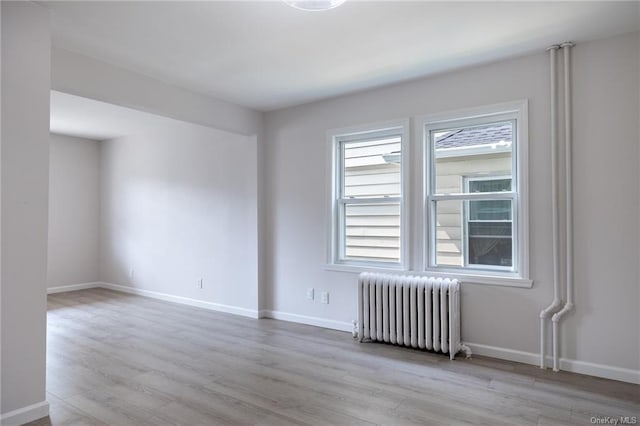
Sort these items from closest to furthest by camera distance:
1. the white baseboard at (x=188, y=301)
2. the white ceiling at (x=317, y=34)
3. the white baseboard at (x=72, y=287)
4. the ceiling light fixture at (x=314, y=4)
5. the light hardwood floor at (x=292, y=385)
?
1. the ceiling light fixture at (x=314, y=4)
2. the light hardwood floor at (x=292, y=385)
3. the white ceiling at (x=317, y=34)
4. the white baseboard at (x=188, y=301)
5. the white baseboard at (x=72, y=287)

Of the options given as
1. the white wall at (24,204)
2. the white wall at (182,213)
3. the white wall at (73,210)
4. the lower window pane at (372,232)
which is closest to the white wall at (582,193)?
the lower window pane at (372,232)

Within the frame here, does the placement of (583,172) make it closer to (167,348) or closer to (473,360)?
(473,360)

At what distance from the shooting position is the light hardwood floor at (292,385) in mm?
2445

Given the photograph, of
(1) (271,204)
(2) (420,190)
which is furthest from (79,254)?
(2) (420,190)

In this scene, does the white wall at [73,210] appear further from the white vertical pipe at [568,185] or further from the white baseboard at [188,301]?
the white vertical pipe at [568,185]

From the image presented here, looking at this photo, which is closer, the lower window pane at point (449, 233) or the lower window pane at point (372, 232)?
the lower window pane at point (449, 233)

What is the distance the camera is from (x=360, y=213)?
441 centimetres

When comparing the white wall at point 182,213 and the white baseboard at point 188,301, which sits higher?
the white wall at point 182,213

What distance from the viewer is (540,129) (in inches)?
129

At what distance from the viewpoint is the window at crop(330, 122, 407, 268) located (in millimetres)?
4129

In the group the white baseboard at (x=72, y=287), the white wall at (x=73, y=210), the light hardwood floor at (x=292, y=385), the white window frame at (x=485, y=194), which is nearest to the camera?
the light hardwood floor at (x=292, y=385)

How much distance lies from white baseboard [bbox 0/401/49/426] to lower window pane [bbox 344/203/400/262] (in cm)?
300

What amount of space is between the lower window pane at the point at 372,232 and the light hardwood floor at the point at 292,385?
3.05 ft

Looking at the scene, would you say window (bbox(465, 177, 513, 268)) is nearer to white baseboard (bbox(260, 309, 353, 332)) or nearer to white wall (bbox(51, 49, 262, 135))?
white baseboard (bbox(260, 309, 353, 332))
